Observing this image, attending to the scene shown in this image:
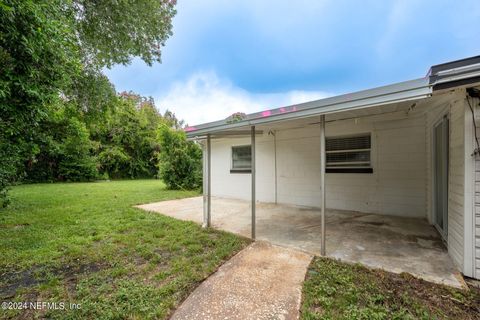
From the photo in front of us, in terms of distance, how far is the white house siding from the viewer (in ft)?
16.5

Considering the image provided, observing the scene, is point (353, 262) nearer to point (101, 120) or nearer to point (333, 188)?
point (333, 188)

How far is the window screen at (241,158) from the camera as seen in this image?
26.5 feet

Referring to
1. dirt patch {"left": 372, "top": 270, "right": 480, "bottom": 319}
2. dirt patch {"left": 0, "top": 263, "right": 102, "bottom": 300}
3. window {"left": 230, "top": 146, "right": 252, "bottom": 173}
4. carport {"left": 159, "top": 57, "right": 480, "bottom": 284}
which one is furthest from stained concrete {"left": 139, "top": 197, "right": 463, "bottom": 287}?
dirt patch {"left": 0, "top": 263, "right": 102, "bottom": 300}

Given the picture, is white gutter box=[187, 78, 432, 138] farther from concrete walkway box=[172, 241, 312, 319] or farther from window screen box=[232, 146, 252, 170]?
window screen box=[232, 146, 252, 170]

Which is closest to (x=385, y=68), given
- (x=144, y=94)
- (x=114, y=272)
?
(x=114, y=272)

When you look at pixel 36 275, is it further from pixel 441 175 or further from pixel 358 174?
pixel 358 174

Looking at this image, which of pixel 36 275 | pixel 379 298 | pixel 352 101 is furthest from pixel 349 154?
pixel 36 275

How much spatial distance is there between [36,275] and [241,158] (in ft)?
20.4

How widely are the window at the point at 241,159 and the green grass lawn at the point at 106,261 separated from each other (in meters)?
3.41

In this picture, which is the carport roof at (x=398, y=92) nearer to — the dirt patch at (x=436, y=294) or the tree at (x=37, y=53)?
the dirt patch at (x=436, y=294)

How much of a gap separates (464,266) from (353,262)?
1.13 meters

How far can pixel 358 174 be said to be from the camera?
226 inches

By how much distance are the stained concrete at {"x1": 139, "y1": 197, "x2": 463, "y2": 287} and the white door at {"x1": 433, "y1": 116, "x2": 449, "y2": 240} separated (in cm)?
26

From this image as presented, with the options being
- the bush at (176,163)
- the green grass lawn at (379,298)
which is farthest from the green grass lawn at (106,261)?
the bush at (176,163)
